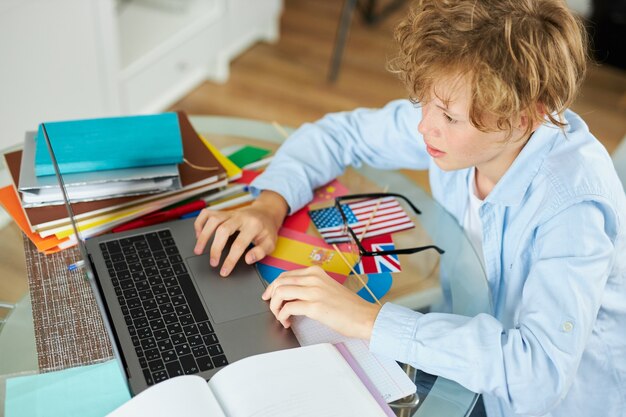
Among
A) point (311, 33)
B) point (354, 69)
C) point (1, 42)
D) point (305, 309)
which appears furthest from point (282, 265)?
point (311, 33)

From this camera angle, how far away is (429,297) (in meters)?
1.18

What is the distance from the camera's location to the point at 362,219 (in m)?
1.29

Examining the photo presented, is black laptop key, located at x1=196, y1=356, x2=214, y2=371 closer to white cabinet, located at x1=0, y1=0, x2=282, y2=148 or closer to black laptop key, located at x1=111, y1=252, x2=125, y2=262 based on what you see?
black laptop key, located at x1=111, y1=252, x2=125, y2=262

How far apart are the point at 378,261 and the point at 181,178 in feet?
1.23

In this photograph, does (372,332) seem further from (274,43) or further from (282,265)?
A: (274,43)

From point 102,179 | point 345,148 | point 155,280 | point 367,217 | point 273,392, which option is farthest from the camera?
point 345,148

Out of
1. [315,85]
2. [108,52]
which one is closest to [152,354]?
[108,52]

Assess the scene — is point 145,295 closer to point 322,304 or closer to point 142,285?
point 142,285

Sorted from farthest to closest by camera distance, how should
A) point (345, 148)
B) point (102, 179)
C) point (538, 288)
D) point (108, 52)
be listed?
point (108, 52), point (345, 148), point (102, 179), point (538, 288)

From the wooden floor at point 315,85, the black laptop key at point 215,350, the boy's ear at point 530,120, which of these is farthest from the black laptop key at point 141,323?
the wooden floor at point 315,85

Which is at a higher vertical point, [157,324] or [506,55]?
[506,55]

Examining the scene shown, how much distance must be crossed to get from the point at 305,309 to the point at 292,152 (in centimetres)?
46

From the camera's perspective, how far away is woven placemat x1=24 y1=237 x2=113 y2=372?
984 millimetres

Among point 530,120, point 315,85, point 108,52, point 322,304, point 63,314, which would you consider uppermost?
point 530,120
